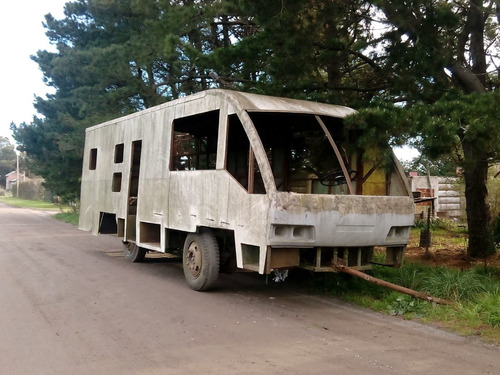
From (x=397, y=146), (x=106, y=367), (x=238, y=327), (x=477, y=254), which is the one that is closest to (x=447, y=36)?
(x=397, y=146)

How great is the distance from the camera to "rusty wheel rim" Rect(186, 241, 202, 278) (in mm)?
7684

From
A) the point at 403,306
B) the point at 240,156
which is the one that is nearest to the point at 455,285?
the point at 403,306

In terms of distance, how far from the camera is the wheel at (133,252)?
422 inches

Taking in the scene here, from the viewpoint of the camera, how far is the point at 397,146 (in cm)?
736

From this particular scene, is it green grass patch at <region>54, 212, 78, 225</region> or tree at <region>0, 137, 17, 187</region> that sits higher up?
tree at <region>0, 137, 17, 187</region>

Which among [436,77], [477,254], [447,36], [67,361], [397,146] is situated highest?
[447,36]

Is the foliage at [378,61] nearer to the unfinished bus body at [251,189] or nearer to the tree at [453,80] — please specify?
the tree at [453,80]

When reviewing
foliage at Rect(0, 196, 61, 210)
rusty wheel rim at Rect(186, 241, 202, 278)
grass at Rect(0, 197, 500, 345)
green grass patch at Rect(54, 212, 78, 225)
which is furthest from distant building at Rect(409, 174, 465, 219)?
foliage at Rect(0, 196, 61, 210)

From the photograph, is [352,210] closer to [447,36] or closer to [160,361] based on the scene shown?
[160,361]

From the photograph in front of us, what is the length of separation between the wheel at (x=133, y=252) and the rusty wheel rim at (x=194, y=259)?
3.03 m

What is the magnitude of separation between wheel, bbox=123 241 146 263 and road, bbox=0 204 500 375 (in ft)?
6.34

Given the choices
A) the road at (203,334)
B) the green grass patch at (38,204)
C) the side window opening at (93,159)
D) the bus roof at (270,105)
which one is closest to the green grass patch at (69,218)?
the green grass patch at (38,204)

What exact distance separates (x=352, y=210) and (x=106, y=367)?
3648 millimetres

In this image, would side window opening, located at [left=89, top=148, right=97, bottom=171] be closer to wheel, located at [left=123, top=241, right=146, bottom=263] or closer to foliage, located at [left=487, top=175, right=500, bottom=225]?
wheel, located at [left=123, top=241, right=146, bottom=263]
